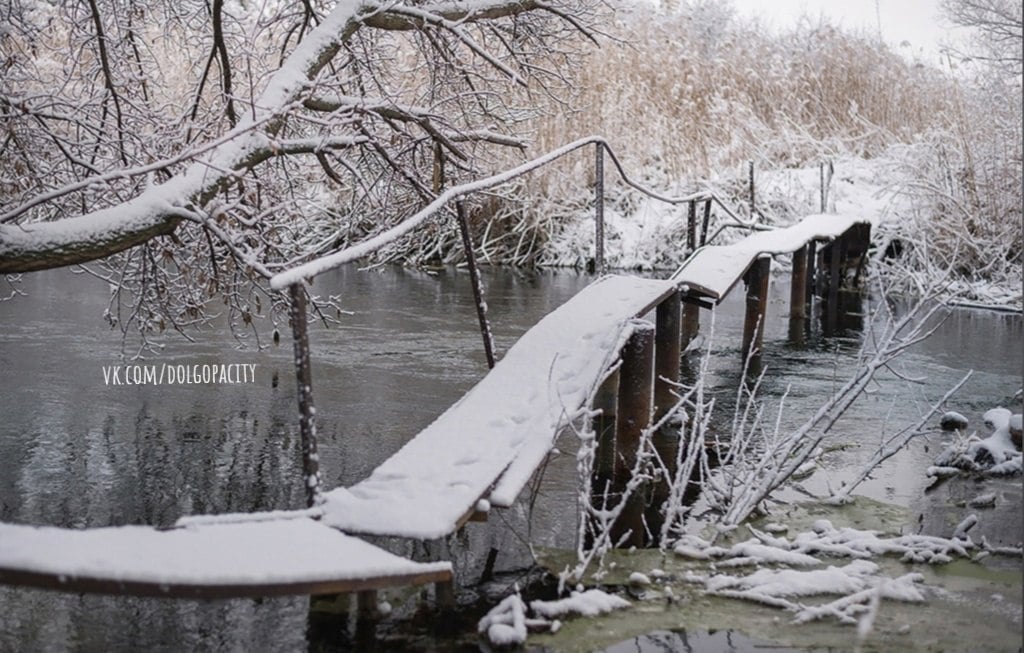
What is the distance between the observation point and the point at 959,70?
18203 millimetres

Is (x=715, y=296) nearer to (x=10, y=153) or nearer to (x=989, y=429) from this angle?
(x=989, y=429)

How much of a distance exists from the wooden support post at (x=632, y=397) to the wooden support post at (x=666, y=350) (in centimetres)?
103

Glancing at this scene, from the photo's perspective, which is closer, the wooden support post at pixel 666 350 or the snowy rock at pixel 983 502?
the snowy rock at pixel 983 502

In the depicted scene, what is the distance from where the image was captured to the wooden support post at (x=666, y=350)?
25.1ft

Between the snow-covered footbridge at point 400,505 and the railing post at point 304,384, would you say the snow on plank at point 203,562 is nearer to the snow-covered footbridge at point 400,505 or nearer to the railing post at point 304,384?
the snow-covered footbridge at point 400,505

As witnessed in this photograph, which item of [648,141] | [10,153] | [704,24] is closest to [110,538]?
[10,153]

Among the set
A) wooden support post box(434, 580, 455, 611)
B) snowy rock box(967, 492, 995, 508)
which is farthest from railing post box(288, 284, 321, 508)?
snowy rock box(967, 492, 995, 508)

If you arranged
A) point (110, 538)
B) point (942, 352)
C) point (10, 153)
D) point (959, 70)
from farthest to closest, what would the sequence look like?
point (959, 70)
point (942, 352)
point (10, 153)
point (110, 538)

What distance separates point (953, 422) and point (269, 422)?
178 inches

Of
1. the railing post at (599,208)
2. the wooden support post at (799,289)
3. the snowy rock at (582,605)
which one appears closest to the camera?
→ the snowy rock at (582,605)

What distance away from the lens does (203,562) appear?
3.15 meters

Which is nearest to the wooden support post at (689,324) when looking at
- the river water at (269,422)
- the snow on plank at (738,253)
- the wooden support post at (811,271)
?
the river water at (269,422)

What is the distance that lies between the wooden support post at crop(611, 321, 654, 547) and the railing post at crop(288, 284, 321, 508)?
275 cm

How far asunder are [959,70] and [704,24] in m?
10.8
